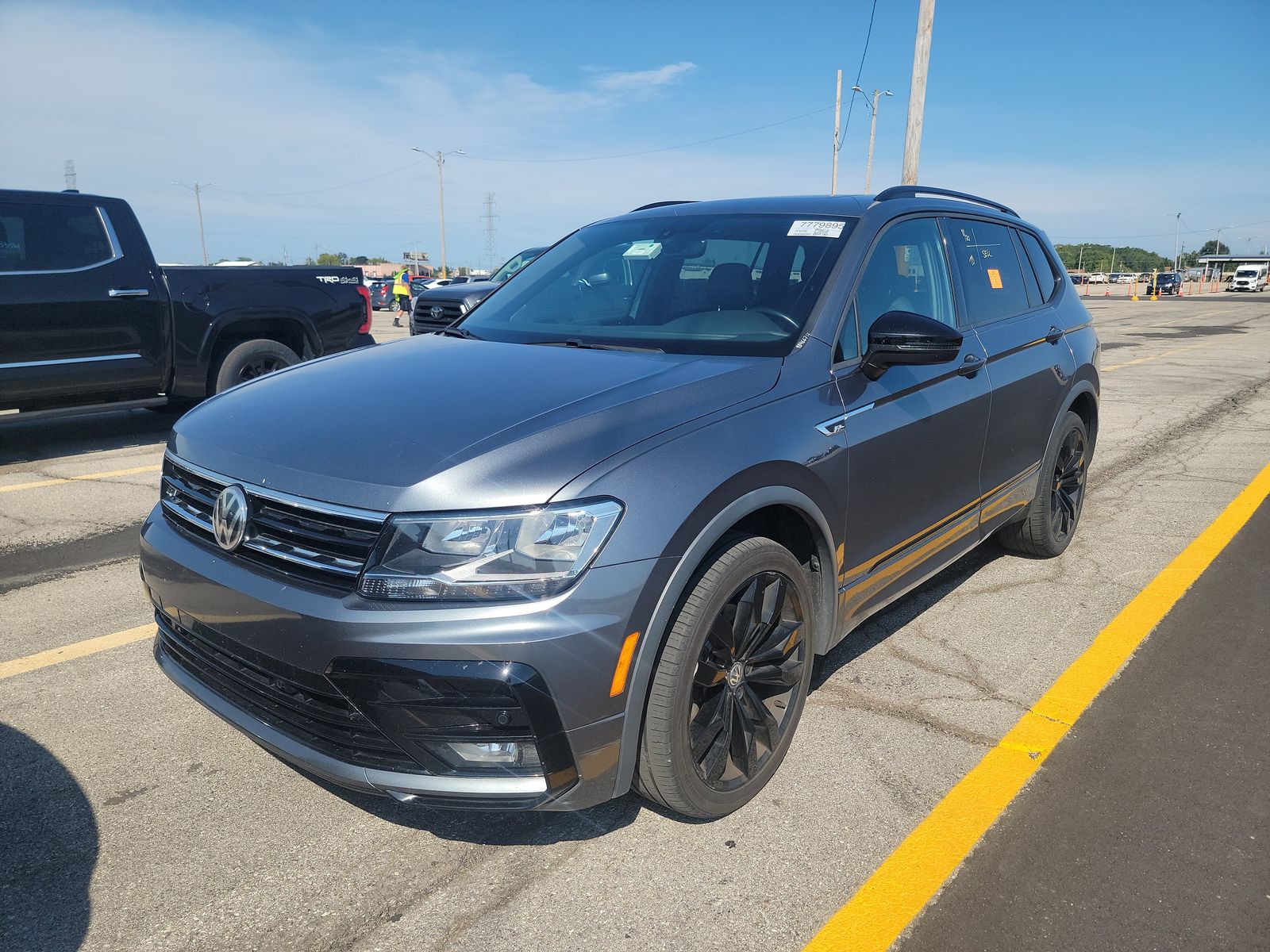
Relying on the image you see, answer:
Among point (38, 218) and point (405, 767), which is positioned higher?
point (38, 218)

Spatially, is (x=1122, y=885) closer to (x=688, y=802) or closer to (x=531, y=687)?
(x=688, y=802)

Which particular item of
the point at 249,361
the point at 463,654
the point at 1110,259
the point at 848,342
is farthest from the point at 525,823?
the point at 1110,259

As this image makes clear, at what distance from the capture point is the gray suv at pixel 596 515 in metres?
2.12

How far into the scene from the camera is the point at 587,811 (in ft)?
8.98

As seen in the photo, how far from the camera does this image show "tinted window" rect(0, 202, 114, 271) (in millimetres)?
6781

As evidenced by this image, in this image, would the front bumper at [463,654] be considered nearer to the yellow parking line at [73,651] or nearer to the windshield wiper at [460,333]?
the windshield wiper at [460,333]

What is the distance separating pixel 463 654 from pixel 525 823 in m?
0.85

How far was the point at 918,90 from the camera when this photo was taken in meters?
17.6

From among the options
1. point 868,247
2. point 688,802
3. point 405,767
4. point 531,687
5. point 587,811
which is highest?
point 868,247

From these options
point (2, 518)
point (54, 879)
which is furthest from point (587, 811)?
point (2, 518)

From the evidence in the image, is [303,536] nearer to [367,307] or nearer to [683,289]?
[683,289]

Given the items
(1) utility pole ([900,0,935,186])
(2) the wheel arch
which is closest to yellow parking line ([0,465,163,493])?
(2) the wheel arch

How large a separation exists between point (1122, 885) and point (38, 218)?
7.87 metres

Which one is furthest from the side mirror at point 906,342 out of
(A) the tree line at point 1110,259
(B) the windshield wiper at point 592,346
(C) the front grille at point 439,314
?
(A) the tree line at point 1110,259
